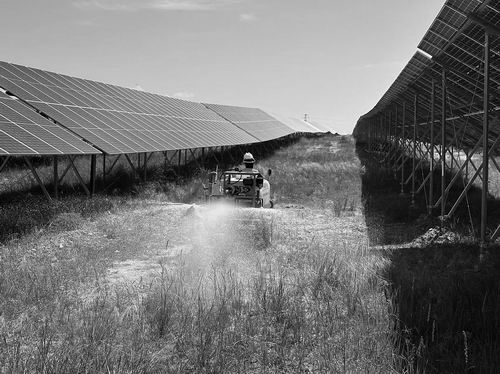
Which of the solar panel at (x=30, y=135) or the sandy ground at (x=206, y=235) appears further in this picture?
the solar panel at (x=30, y=135)

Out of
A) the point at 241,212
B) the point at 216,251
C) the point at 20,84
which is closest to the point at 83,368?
the point at 216,251

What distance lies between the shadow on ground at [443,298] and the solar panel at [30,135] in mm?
8087

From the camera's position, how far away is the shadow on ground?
4.86 metres

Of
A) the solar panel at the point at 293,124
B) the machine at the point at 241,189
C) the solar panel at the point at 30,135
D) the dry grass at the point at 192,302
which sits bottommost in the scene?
the dry grass at the point at 192,302

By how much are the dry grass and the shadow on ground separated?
26cm

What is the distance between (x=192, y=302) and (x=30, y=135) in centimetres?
978

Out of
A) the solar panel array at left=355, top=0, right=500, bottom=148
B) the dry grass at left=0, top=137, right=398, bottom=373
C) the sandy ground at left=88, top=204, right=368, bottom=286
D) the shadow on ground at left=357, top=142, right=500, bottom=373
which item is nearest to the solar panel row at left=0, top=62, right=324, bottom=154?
the sandy ground at left=88, top=204, right=368, bottom=286

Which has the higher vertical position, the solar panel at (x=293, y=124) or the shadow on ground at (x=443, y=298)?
the solar panel at (x=293, y=124)

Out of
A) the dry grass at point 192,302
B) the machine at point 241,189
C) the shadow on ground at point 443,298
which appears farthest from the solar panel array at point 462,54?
the machine at point 241,189

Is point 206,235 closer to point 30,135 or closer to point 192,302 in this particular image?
point 192,302

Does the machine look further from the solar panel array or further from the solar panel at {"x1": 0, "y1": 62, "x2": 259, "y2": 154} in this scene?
the solar panel array

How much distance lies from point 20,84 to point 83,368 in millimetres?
16931

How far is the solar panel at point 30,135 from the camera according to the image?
12.9 meters

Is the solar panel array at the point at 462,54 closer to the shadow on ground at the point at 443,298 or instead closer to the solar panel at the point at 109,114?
the shadow on ground at the point at 443,298
